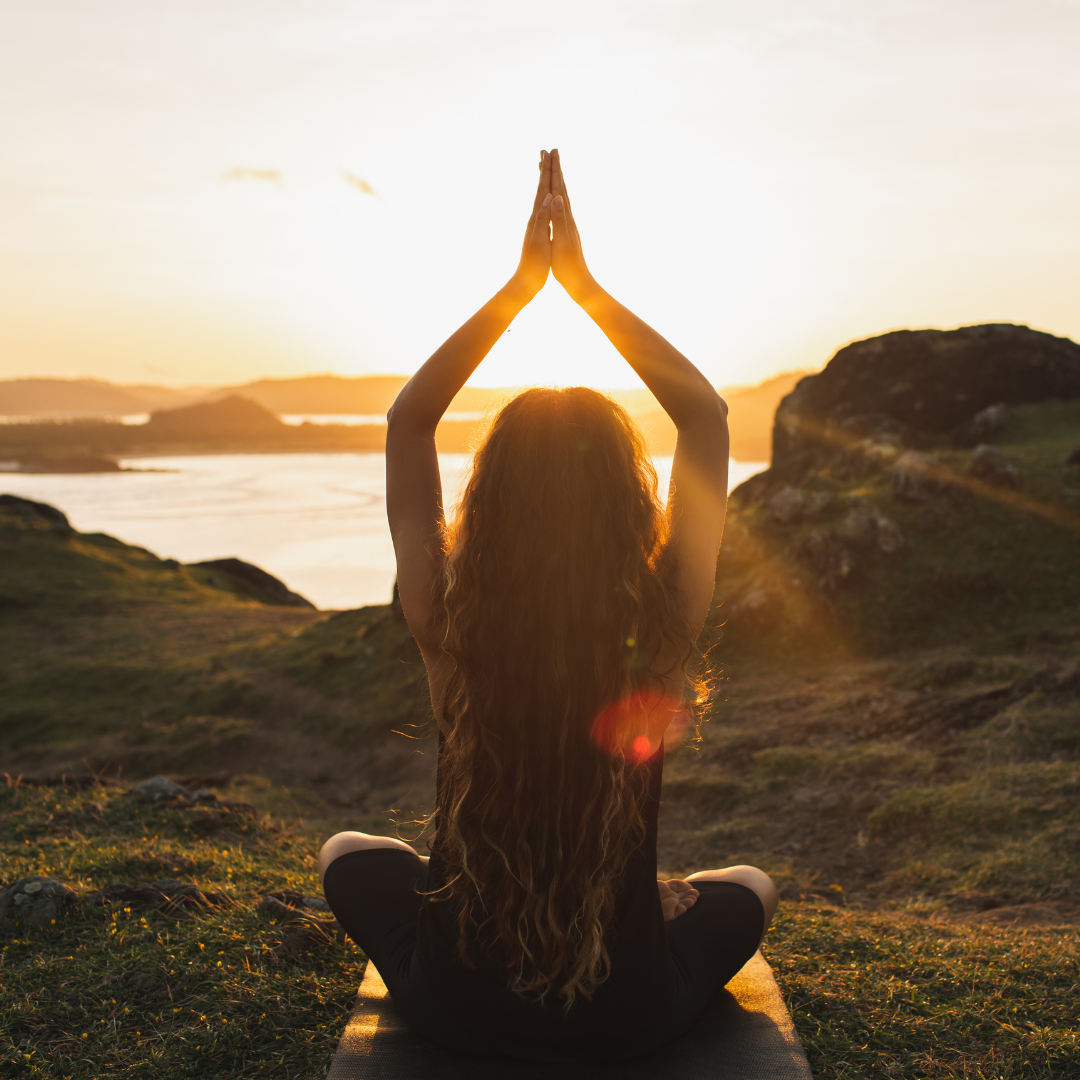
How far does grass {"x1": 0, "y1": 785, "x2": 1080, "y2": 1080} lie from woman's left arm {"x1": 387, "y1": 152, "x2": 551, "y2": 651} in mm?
1905

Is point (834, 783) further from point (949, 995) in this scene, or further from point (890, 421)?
point (890, 421)

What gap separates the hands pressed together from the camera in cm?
257

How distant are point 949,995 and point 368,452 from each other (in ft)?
272

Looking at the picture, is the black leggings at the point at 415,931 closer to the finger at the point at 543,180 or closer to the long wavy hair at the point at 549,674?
the long wavy hair at the point at 549,674

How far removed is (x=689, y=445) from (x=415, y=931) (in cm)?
195

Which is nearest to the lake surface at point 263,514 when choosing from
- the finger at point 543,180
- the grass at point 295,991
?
the grass at point 295,991

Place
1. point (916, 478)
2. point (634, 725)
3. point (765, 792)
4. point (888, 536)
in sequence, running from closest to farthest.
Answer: point (634, 725) → point (765, 792) → point (888, 536) → point (916, 478)

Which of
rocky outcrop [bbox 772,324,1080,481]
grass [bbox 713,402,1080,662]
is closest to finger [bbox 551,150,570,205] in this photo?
grass [bbox 713,402,1080,662]

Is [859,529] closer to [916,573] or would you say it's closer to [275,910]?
[916,573]

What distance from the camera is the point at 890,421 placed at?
15.1 meters

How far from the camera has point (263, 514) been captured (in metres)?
40.1

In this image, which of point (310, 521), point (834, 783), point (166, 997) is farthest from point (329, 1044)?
point (310, 521)

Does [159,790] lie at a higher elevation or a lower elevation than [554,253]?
lower

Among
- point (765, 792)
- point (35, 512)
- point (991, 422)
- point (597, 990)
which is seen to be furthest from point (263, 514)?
point (597, 990)
